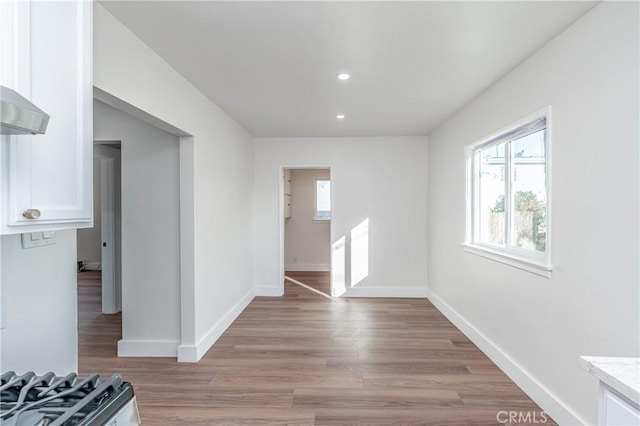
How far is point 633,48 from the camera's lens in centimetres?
158

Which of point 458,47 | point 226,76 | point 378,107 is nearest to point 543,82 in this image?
point 458,47

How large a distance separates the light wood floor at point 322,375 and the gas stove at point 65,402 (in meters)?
1.38

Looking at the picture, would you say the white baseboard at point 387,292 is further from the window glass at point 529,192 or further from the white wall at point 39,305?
the white wall at point 39,305

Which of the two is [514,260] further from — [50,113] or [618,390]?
[50,113]

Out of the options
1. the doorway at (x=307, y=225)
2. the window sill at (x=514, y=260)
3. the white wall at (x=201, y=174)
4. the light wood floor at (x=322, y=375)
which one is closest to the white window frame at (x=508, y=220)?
the window sill at (x=514, y=260)

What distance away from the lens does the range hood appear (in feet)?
2.64

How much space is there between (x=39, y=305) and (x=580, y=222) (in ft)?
9.18

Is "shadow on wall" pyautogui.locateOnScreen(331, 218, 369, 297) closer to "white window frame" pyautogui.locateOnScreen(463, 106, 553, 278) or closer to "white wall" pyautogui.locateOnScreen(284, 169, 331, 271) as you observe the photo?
"white window frame" pyautogui.locateOnScreen(463, 106, 553, 278)

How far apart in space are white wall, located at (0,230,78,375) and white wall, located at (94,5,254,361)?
3.08ft

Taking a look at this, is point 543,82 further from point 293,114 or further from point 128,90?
point 128,90

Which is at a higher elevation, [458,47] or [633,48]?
[458,47]

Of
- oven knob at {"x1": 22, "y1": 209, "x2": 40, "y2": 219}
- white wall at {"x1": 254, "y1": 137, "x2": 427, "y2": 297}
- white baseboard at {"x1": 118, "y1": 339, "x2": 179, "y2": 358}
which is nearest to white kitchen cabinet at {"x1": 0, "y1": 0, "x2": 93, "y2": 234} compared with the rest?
oven knob at {"x1": 22, "y1": 209, "x2": 40, "y2": 219}

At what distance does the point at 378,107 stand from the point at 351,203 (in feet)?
6.16

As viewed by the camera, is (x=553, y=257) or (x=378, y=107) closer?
(x=553, y=257)
